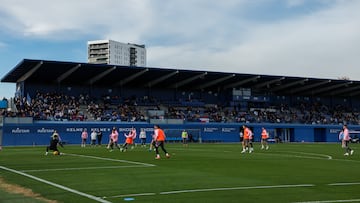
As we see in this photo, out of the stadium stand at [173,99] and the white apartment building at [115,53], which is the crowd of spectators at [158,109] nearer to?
the stadium stand at [173,99]

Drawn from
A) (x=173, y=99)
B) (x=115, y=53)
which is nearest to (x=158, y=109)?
(x=173, y=99)

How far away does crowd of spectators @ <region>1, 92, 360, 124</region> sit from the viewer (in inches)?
2366

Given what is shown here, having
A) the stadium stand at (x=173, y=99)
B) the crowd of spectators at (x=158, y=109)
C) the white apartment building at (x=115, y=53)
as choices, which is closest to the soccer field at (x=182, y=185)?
the stadium stand at (x=173, y=99)

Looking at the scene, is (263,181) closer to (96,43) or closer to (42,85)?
(42,85)

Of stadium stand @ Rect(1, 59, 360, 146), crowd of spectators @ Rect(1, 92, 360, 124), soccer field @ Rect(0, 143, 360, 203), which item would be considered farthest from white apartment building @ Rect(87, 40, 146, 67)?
soccer field @ Rect(0, 143, 360, 203)

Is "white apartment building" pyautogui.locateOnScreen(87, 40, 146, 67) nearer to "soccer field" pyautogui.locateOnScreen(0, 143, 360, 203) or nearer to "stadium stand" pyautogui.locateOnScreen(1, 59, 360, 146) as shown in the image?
"stadium stand" pyautogui.locateOnScreen(1, 59, 360, 146)

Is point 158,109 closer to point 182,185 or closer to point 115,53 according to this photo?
point 182,185

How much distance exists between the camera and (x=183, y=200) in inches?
413

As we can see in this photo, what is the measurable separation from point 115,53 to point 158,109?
382ft

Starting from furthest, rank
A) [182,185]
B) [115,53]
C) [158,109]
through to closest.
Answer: [115,53]
[158,109]
[182,185]

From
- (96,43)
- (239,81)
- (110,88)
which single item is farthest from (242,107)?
(96,43)

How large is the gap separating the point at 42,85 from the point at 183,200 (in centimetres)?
5932

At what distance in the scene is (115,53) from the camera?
182 meters

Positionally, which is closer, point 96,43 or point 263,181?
point 263,181
